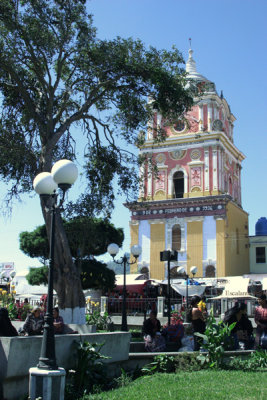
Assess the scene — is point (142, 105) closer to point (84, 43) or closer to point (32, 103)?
point (84, 43)

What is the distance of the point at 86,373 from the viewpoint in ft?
21.8

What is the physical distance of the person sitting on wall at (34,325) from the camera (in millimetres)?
8961

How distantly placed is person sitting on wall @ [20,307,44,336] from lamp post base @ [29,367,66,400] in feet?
11.0

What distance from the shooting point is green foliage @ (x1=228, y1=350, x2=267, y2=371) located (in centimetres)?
780

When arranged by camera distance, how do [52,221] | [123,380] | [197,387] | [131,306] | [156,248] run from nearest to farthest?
[197,387] → [52,221] → [123,380] → [131,306] → [156,248]

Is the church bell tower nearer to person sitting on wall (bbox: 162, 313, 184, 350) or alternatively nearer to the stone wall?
person sitting on wall (bbox: 162, 313, 184, 350)

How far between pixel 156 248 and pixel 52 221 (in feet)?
104

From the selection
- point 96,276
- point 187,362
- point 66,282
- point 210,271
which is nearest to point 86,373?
point 187,362

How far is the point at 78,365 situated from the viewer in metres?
6.68

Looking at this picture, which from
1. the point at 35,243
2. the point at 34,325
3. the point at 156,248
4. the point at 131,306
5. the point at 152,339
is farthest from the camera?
the point at 156,248

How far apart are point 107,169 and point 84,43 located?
3.82 meters

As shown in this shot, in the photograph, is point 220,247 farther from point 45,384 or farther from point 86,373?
point 45,384

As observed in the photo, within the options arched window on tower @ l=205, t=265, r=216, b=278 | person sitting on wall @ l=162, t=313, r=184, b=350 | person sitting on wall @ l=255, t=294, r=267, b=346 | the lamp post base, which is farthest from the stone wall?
arched window on tower @ l=205, t=265, r=216, b=278

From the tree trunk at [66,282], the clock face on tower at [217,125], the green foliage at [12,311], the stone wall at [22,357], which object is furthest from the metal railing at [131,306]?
the clock face on tower at [217,125]
